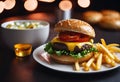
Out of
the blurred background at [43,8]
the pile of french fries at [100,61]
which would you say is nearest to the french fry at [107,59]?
the pile of french fries at [100,61]

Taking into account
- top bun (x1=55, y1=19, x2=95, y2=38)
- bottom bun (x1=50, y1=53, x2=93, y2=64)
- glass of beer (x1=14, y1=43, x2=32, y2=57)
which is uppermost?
top bun (x1=55, y1=19, x2=95, y2=38)

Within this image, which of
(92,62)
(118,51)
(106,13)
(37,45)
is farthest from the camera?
(106,13)

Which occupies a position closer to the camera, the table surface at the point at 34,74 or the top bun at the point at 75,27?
the table surface at the point at 34,74

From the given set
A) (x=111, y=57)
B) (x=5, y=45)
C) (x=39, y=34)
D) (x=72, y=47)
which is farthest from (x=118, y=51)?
(x=5, y=45)

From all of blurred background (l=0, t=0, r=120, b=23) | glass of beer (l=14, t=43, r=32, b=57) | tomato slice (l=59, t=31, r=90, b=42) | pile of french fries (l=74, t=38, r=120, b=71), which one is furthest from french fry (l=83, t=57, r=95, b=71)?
blurred background (l=0, t=0, r=120, b=23)

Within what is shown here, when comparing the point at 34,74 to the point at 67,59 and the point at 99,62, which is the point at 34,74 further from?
the point at 99,62

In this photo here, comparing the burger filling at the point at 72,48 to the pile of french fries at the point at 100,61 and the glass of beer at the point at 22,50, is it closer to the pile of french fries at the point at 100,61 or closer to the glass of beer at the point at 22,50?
the pile of french fries at the point at 100,61

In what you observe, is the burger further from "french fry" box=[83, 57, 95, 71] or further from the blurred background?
the blurred background

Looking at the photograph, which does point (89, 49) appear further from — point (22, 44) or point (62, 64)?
point (22, 44)
